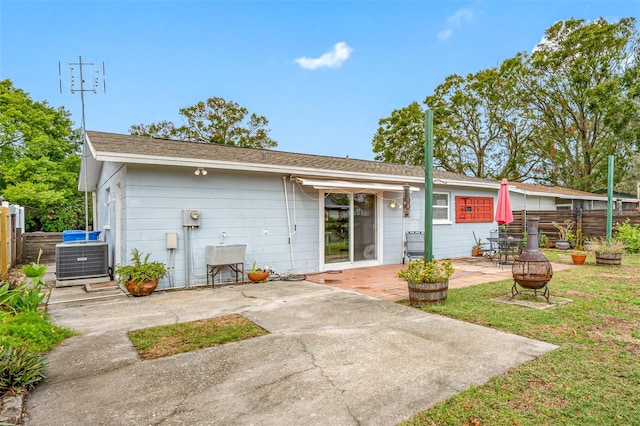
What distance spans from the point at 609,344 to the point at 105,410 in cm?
478

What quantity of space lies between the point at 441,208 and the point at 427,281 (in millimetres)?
6378

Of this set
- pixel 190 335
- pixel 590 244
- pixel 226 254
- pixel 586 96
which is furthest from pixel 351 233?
pixel 586 96

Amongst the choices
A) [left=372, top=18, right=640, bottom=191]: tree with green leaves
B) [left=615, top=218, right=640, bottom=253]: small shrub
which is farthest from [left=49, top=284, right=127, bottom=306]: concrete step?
[left=372, top=18, right=640, bottom=191]: tree with green leaves

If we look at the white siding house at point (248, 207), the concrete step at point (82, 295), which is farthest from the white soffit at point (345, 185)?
the concrete step at point (82, 295)

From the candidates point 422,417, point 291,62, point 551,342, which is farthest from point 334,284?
point 291,62

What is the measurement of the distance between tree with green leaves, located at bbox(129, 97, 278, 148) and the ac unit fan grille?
2006 cm

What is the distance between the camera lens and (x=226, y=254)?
7.10 m

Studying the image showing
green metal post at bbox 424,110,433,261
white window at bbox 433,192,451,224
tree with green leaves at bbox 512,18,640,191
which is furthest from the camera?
tree with green leaves at bbox 512,18,640,191

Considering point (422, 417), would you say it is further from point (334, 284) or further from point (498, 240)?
point (498, 240)

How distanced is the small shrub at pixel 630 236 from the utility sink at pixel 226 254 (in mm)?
13200

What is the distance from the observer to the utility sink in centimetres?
698

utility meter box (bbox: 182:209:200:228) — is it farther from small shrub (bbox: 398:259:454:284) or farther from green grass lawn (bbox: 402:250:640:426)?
green grass lawn (bbox: 402:250:640:426)

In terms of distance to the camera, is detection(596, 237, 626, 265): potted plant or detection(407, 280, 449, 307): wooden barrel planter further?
detection(596, 237, 626, 265): potted plant

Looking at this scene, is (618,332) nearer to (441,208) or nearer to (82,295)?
(441,208)
